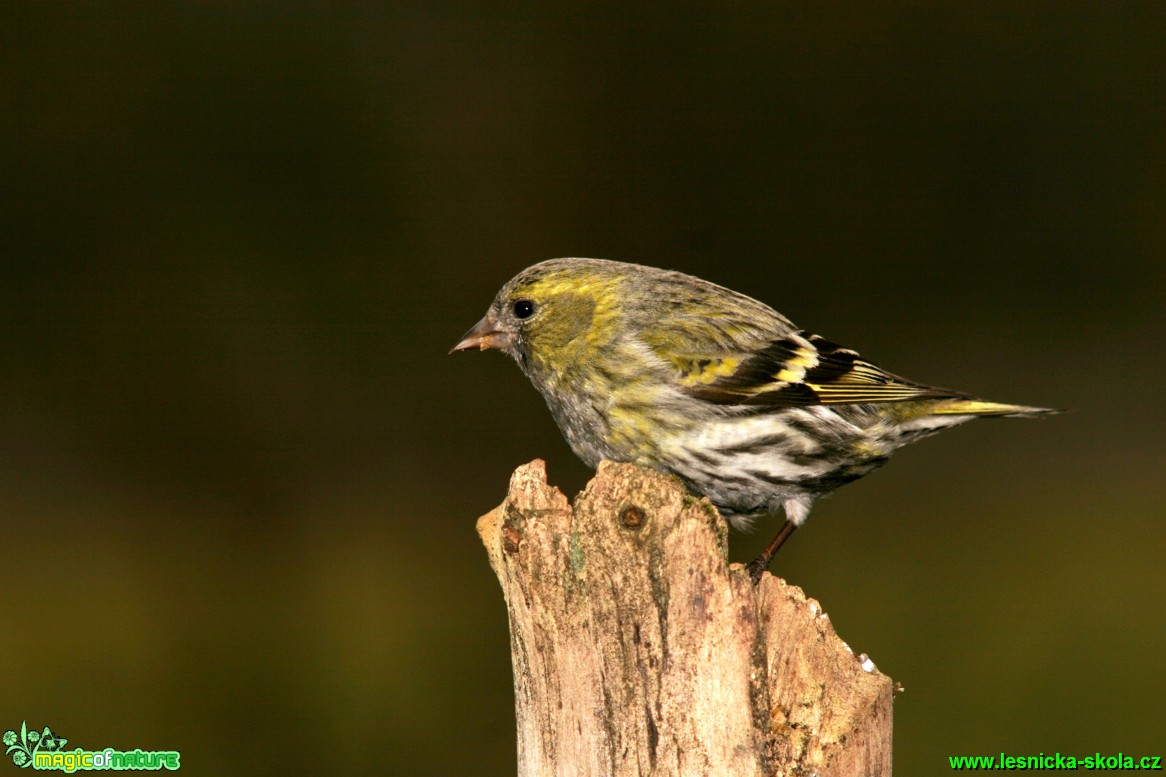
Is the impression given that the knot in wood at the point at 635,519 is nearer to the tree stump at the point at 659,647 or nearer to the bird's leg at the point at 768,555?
the tree stump at the point at 659,647

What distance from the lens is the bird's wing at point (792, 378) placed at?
3360 mm

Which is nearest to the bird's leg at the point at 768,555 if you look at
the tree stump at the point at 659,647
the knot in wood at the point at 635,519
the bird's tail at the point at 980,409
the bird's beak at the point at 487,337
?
the bird's tail at the point at 980,409

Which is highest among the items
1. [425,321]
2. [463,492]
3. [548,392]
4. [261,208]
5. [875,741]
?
[261,208]

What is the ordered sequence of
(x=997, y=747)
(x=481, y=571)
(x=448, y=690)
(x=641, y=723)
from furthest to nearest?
(x=481, y=571), (x=448, y=690), (x=997, y=747), (x=641, y=723)

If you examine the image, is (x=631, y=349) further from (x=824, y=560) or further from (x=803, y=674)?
(x=824, y=560)

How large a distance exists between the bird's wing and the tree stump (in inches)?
38.8

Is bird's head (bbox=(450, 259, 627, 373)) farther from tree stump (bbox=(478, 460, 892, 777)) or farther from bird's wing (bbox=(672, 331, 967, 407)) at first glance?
tree stump (bbox=(478, 460, 892, 777))

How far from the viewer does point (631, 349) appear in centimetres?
341

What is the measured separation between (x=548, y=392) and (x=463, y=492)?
251 cm

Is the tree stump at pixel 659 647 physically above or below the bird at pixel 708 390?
below

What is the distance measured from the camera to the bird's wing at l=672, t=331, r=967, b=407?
3360mm

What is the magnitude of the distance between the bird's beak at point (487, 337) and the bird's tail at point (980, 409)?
1239mm

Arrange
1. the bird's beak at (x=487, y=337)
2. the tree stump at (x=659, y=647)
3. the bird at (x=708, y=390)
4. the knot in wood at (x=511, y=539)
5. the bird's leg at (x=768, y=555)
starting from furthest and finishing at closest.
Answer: the bird's beak at (x=487, y=337), the bird at (x=708, y=390), the bird's leg at (x=768, y=555), the knot in wood at (x=511, y=539), the tree stump at (x=659, y=647)

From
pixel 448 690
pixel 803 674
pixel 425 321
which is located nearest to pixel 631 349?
pixel 803 674
